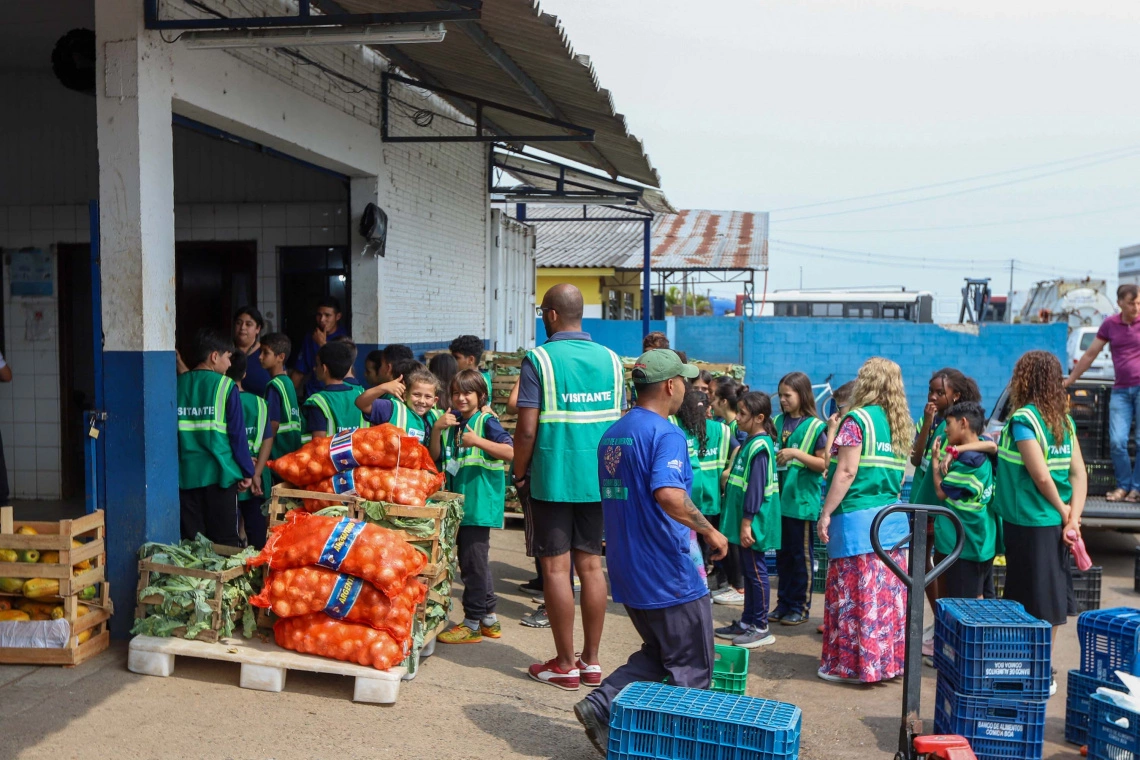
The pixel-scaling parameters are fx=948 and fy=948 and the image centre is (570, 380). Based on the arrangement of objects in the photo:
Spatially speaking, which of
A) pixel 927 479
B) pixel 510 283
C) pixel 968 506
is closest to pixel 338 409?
pixel 927 479

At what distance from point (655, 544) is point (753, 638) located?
8.89ft

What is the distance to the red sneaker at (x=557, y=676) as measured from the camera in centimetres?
536

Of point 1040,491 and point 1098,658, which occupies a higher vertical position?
point 1040,491

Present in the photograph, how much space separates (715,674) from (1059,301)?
27.0 m

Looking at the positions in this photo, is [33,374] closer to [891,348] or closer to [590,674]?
[590,674]

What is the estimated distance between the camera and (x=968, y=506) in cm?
575

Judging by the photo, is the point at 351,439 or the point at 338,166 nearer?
the point at 351,439

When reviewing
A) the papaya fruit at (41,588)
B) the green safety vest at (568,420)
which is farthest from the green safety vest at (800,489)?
the papaya fruit at (41,588)

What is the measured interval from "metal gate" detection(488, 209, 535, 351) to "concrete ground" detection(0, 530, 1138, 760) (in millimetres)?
9642

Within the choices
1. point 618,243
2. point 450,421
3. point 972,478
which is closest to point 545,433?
point 450,421

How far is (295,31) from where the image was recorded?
19.9ft

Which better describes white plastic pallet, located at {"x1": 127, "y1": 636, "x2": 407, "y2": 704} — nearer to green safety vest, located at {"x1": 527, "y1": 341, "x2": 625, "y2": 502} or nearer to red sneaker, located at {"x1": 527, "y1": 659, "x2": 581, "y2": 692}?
red sneaker, located at {"x1": 527, "y1": 659, "x2": 581, "y2": 692}

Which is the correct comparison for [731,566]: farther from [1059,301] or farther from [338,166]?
[1059,301]

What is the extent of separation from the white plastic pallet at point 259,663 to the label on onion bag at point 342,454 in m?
1.06
